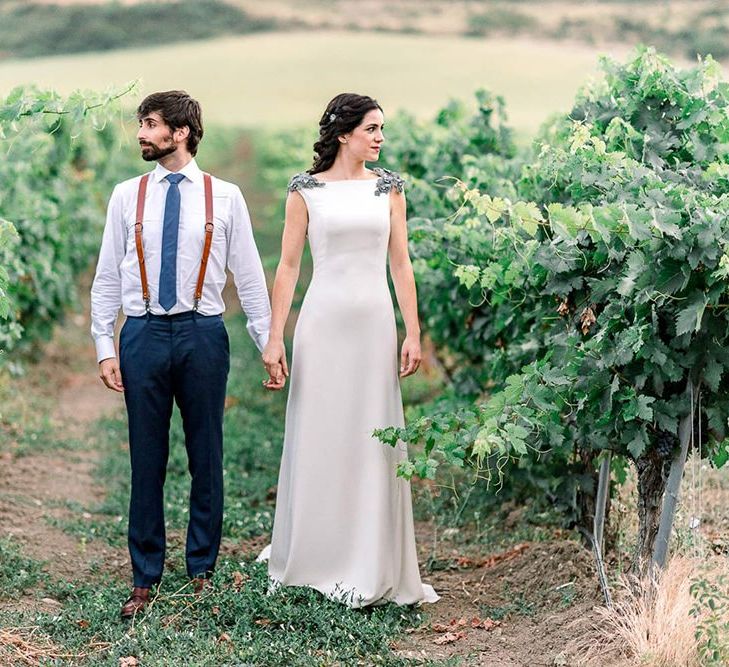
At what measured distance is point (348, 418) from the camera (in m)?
5.39

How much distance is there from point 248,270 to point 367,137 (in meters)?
0.83

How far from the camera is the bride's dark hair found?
203 inches

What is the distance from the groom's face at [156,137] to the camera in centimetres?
512

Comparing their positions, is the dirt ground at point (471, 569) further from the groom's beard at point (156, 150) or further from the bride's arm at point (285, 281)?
the groom's beard at point (156, 150)

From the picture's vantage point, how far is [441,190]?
8406 millimetres

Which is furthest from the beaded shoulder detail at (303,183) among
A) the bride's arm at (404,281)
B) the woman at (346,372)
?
the bride's arm at (404,281)

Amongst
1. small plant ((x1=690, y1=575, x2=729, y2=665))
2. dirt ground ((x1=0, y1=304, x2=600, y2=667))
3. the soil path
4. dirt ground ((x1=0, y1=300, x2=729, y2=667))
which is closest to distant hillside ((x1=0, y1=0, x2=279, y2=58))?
the soil path

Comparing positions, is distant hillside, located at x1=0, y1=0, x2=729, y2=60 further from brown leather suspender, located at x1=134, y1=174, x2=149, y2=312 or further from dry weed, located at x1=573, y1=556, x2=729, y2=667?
dry weed, located at x1=573, y1=556, x2=729, y2=667

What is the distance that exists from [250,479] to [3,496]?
1.63 metres

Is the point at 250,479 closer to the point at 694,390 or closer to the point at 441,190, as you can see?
the point at 441,190

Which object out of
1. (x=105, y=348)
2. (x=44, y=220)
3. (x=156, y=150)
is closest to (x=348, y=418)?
(x=105, y=348)

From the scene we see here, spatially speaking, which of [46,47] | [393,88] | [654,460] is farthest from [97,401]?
[46,47]

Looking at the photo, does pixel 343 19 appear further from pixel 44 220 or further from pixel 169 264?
pixel 169 264

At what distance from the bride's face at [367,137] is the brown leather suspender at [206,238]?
667 millimetres
